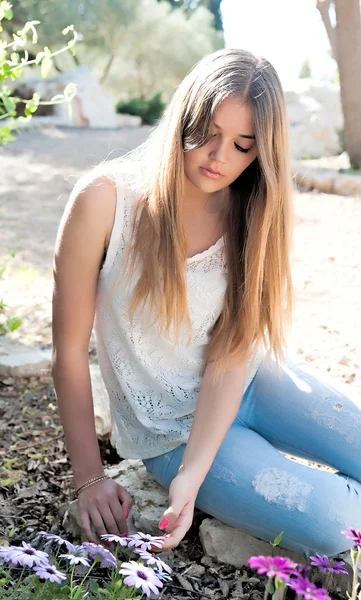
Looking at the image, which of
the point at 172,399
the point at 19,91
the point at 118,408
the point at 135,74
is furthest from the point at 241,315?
the point at 135,74

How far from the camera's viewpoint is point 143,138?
1377cm

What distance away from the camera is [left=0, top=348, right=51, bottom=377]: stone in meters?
3.23

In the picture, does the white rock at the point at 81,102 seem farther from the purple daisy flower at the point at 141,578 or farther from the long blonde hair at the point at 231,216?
the purple daisy flower at the point at 141,578

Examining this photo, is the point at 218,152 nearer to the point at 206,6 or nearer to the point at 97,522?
the point at 97,522

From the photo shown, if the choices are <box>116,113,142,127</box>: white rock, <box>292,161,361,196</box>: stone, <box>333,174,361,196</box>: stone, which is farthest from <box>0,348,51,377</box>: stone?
<box>116,113,142,127</box>: white rock

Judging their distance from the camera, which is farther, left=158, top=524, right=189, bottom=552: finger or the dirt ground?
the dirt ground

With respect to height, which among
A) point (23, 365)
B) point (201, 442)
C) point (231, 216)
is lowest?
point (23, 365)

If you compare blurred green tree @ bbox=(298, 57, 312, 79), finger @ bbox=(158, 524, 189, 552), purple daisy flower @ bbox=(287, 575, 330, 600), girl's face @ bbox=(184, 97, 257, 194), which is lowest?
blurred green tree @ bbox=(298, 57, 312, 79)

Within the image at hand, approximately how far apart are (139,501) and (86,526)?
0.89ft

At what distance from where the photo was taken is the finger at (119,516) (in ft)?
6.31

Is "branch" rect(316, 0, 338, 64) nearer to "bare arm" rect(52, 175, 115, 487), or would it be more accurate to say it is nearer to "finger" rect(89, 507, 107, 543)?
"bare arm" rect(52, 175, 115, 487)

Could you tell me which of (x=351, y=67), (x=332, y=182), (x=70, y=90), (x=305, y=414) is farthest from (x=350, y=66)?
(x=305, y=414)

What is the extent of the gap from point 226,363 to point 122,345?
307 mm

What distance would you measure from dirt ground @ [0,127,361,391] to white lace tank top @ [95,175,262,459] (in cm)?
42
